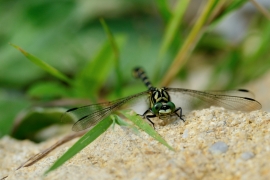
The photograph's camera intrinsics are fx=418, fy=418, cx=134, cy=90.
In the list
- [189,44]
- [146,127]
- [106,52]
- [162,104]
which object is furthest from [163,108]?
[106,52]

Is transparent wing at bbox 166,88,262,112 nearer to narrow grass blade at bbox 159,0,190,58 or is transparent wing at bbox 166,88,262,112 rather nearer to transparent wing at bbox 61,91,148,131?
transparent wing at bbox 61,91,148,131

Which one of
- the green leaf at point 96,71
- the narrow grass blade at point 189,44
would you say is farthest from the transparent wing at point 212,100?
the green leaf at point 96,71

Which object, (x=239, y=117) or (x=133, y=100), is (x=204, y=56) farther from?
(x=239, y=117)

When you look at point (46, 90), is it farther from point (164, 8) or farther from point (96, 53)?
point (164, 8)

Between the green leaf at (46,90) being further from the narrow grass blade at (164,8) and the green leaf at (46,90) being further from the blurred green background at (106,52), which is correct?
the narrow grass blade at (164,8)

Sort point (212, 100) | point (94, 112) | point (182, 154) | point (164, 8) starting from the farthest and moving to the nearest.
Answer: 1. point (164, 8)
2. point (212, 100)
3. point (94, 112)
4. point (182, 154)

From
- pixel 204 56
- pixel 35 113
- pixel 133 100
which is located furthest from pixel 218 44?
pixel 35 113
